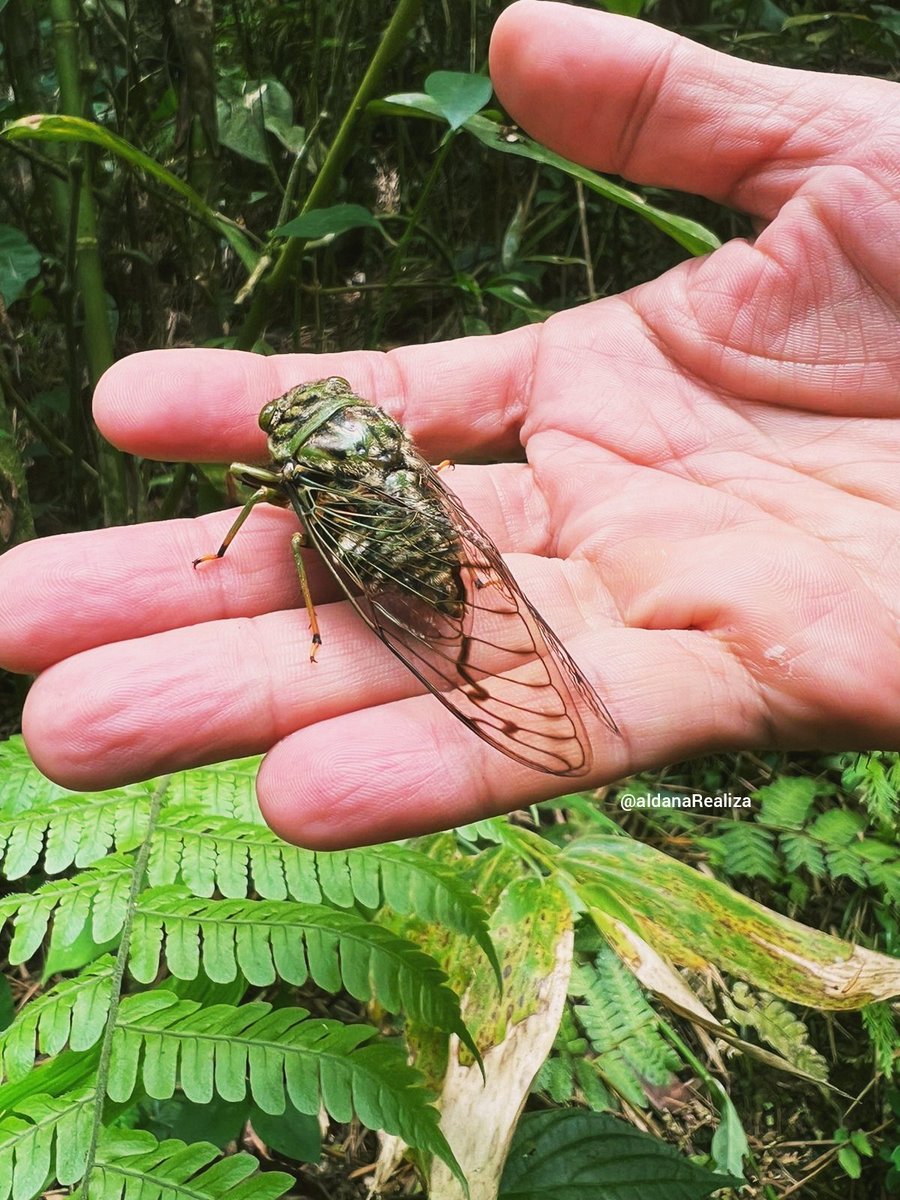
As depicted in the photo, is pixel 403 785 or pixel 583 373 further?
pixel 583 373

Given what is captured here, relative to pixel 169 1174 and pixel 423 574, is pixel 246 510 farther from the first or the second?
pixel 169 1174

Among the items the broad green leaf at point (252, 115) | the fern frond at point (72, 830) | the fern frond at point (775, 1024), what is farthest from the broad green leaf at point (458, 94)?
the fern frond at point (775, 1024)

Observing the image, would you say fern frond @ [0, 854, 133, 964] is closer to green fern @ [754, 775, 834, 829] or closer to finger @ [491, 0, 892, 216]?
green fern @ [754, 775, 834, 829]

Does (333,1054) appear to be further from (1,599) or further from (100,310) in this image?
(100,310)

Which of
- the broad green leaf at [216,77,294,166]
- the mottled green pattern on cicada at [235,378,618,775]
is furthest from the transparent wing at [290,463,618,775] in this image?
the broad green leaf at [216,77,294,166]

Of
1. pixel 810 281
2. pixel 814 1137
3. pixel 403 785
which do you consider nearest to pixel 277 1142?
pixel 403 785

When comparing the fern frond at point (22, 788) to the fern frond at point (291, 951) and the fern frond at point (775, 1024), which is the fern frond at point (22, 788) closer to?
the fern frond at point (291, 951)
